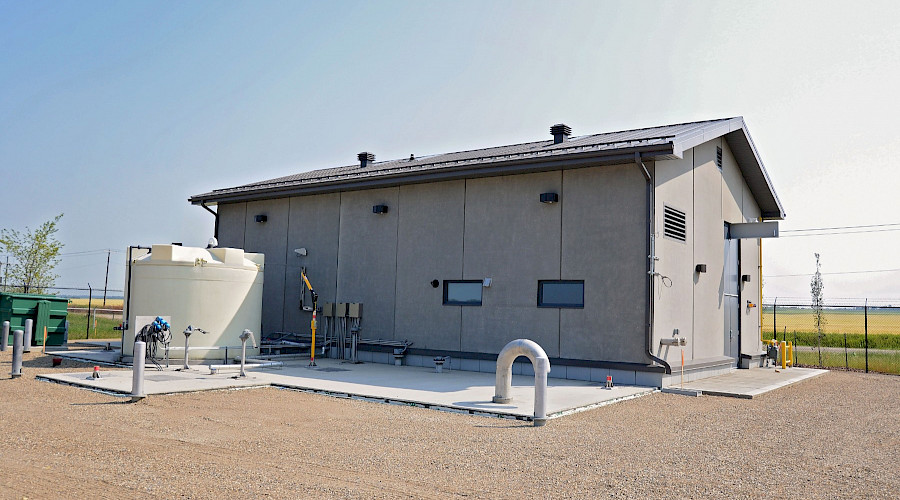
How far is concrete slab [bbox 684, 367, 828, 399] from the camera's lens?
12141 millimetres

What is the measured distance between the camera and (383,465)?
19.8 feet

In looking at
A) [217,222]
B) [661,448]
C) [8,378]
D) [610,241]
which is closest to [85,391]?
[8,378]

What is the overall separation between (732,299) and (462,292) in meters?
7.34

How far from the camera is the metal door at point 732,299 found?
54.9 feet

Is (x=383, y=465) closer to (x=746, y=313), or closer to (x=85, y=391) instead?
(x=85, y=391)

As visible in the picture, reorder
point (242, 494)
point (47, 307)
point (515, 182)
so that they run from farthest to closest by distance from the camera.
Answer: point (47, 307) < point (515, 182) < point (242, 494)

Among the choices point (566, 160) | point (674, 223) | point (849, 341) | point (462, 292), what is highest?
point (566, 160)

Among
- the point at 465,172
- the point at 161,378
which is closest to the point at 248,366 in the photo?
the point at 161,378

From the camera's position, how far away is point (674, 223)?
13797 millimetres

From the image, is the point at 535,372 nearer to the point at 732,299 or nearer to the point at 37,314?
Result: the point at 732,299

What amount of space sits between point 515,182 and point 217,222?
10.5 meters

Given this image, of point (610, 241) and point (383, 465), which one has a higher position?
point (610, 241)

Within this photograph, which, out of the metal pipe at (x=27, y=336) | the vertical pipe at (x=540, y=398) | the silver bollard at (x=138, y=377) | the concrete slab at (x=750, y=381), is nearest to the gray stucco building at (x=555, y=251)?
the concrete slab at (x=750, y=381)

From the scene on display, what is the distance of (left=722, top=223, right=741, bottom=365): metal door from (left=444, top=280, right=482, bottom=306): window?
6263mm
